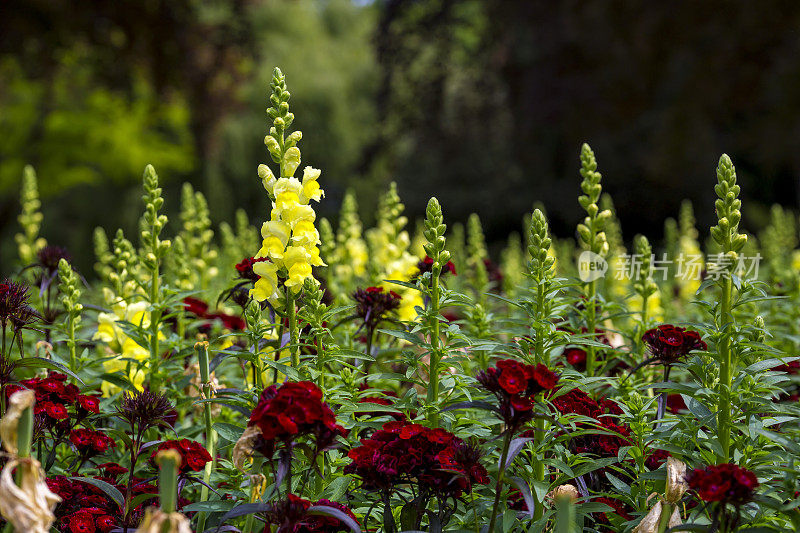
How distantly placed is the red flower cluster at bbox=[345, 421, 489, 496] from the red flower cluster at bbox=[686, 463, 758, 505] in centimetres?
52

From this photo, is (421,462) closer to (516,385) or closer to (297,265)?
(516,385)

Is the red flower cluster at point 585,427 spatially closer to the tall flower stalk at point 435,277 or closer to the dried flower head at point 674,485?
the dried flower head at point 674,485

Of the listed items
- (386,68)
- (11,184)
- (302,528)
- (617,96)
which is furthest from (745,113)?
(11,184)

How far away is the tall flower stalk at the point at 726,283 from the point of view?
2.09 m

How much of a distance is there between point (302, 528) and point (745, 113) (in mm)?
12505

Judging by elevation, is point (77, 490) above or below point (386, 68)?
below

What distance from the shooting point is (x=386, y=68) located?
14688mm

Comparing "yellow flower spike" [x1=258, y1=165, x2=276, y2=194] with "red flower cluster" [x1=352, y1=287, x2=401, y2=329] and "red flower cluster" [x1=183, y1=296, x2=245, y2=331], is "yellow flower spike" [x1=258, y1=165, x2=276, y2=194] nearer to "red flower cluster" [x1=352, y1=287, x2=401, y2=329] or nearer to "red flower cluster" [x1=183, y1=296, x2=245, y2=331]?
"red flower cluster" [x1=352, y1=287, x2=401, y2=329]

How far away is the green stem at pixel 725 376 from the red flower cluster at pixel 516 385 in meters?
0.66

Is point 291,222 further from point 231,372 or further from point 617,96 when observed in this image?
point 617,96

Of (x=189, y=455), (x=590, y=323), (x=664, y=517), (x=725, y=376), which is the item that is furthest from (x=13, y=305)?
(x=725, y=376)

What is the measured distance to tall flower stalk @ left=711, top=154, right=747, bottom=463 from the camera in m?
2.09

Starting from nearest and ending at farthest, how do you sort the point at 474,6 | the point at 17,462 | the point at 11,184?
the point at 17,462
the point at 474,6
the point at 11,184

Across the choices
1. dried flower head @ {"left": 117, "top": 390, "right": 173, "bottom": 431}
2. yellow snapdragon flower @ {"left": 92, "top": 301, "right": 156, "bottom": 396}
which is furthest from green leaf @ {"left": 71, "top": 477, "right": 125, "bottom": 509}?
yellow snapdragon flower @ {"left": 92, "top": 301, "right": 156, "bottom": 396}
